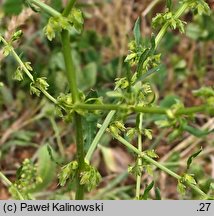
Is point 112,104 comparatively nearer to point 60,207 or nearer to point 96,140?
point 96,140

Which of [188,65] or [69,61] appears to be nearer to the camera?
[69,61]

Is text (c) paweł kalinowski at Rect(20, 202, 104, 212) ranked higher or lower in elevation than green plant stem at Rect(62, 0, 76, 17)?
lower

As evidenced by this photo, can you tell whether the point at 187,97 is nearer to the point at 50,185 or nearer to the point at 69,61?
the point at 50,185

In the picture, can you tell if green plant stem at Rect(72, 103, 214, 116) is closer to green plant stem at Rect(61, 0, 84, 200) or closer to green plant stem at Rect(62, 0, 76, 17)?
green plant stem at Rect(61, 0, 84, 200)

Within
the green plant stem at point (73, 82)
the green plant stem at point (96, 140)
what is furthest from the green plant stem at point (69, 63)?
the green plant stem at point (96, 140)

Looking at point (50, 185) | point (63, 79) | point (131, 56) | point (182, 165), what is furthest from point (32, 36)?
point (131, 56)

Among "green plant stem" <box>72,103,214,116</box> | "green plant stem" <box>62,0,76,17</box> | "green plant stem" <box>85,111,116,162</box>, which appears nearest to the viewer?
"green plant stem" <box>72,103,214,116</box>

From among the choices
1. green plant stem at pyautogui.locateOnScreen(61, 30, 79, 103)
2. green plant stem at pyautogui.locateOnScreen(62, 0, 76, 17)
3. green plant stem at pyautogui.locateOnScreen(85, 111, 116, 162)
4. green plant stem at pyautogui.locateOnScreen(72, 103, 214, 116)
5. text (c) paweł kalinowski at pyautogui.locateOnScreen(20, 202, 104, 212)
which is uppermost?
green plant stem at pyautogui.locateOnScreen(62, 0, 76, 17)

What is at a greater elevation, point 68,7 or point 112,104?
point 68,7

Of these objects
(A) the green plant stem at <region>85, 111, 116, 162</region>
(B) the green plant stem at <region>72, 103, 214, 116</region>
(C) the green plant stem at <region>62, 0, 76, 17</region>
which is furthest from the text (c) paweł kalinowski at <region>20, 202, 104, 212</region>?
(C) the green plant stem at <region>62, 0, 76, 17</region>

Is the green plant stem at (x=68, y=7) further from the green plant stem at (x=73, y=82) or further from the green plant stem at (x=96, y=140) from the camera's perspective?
the green plant stem at (x=96, y=140)

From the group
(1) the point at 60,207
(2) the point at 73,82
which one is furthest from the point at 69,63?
(1) the point at 60,207
